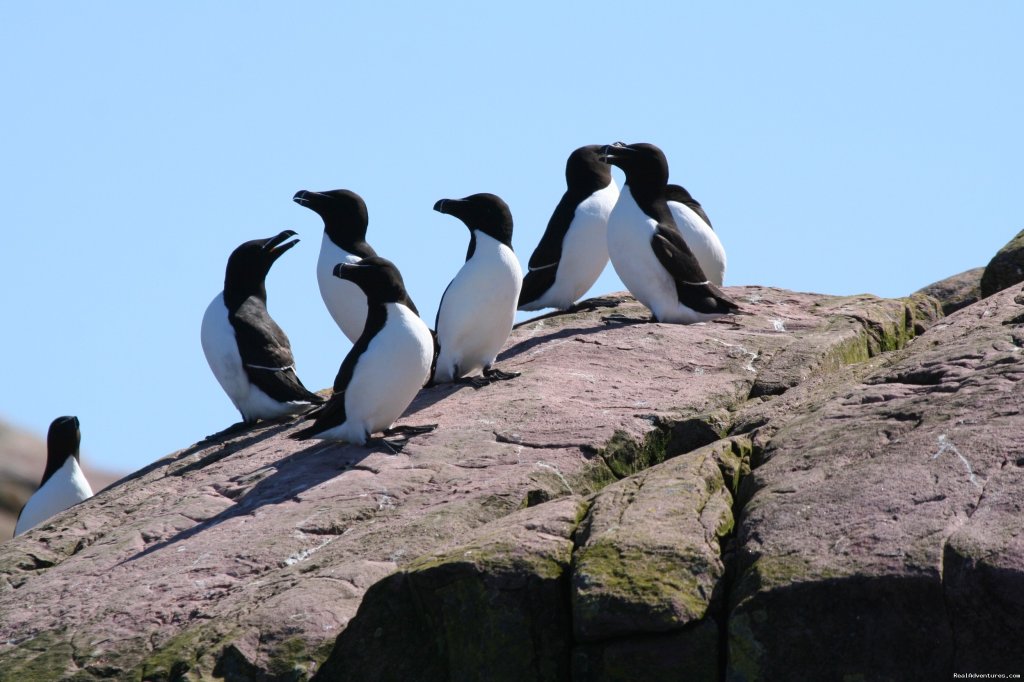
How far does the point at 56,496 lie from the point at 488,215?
514 centimetres

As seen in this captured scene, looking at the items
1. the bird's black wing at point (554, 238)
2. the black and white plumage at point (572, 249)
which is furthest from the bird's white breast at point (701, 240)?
the bird's black wing at point (554, 238)

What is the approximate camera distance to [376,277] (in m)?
8.88

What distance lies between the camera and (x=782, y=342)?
33.1 ft

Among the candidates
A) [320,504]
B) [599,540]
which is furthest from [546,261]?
[599,540]

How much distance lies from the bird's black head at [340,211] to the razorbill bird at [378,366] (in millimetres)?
2442

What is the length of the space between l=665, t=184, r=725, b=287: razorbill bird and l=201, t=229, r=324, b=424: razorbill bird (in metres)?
3.84

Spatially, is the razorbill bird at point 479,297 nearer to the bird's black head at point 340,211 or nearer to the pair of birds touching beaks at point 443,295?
the pair of birds touching beaks at point 443,295

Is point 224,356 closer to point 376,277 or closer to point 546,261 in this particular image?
point 376,277

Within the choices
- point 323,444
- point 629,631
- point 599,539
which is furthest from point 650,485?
point 323,444

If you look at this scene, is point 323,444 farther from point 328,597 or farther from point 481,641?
point 481,641

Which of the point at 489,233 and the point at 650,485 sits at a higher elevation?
the point at 489,233

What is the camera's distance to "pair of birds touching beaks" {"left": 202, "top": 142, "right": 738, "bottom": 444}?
877 cm

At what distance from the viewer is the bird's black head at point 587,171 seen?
40.9 feet

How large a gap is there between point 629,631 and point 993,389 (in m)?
2.32
